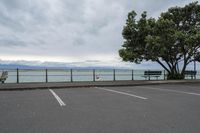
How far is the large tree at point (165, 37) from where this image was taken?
73.0 feet

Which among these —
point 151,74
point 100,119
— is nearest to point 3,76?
point 151,74

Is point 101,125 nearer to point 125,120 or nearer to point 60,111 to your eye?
point 125,120

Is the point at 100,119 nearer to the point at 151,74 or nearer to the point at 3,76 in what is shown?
the point at 3,76

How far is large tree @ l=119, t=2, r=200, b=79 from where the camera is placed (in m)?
22.2

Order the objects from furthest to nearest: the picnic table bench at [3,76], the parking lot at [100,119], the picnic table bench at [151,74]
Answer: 1. the picnic table bench at [151,74]
2. the picnic table bench at [3,76]
3. the parking lot at [100,119]

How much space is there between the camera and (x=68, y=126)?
5.93 metres

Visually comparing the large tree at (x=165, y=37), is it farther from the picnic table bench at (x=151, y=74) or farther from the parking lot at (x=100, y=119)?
the parking lot at (x=100, y=119)

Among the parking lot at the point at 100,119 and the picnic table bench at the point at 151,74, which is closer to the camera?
the parking lot at the point at 100,119

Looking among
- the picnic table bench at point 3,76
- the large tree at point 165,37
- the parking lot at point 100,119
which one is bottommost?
the parking lot at point 100,119

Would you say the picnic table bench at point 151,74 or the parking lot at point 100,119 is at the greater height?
the picnic table bench at point 151,74

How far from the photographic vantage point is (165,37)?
2242cm

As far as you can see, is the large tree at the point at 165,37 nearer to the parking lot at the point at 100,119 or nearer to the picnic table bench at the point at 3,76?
the picnic table bench at the point at 3,76

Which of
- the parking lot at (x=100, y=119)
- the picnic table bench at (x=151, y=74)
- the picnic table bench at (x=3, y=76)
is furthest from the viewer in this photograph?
the picnic table bench at (x=151, y=74)

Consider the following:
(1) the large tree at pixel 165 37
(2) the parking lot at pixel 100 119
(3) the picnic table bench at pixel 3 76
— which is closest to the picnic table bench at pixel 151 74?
(1) the large tree at pixel 165 37
